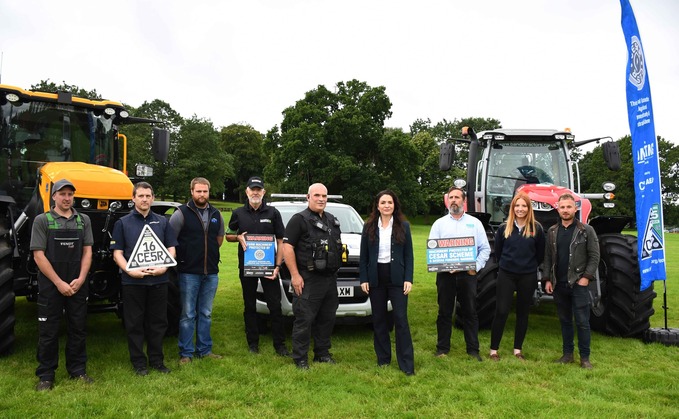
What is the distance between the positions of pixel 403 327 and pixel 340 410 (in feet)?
4.10

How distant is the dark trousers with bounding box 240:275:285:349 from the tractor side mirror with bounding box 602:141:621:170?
16.1ft

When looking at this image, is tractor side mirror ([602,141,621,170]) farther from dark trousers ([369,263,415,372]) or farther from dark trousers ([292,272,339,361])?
dark trousers ([292,272,339,361])

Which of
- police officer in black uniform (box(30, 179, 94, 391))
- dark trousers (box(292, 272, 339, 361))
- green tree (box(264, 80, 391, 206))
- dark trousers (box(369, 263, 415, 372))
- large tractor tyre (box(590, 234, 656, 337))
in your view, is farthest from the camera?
green tree (box(264, 80, 391, 206))

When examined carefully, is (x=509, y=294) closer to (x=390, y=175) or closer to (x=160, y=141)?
(x=160, y=141)

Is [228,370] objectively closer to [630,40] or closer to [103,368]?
[103,368]

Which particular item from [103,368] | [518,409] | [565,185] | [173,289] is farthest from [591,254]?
[103,368]

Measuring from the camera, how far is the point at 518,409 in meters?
3.98

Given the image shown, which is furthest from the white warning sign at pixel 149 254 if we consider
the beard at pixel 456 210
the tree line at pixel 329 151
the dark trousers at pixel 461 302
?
the tree line at pixel 329 151

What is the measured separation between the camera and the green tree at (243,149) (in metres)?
60.9

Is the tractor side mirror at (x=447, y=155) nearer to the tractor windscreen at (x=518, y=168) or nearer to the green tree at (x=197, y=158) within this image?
the tractor windscreen at (x=518, y=168)

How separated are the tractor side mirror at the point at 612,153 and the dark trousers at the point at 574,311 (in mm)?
2709

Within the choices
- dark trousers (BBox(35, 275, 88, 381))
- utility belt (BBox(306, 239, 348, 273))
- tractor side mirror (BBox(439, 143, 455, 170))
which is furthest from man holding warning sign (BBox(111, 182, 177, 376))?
tractor side mirror (BBox(439, 143, 455, 170))

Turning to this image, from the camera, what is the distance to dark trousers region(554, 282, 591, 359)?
5.10 m

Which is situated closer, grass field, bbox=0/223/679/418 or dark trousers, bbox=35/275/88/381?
grass field, bbox=0/223/679/418
